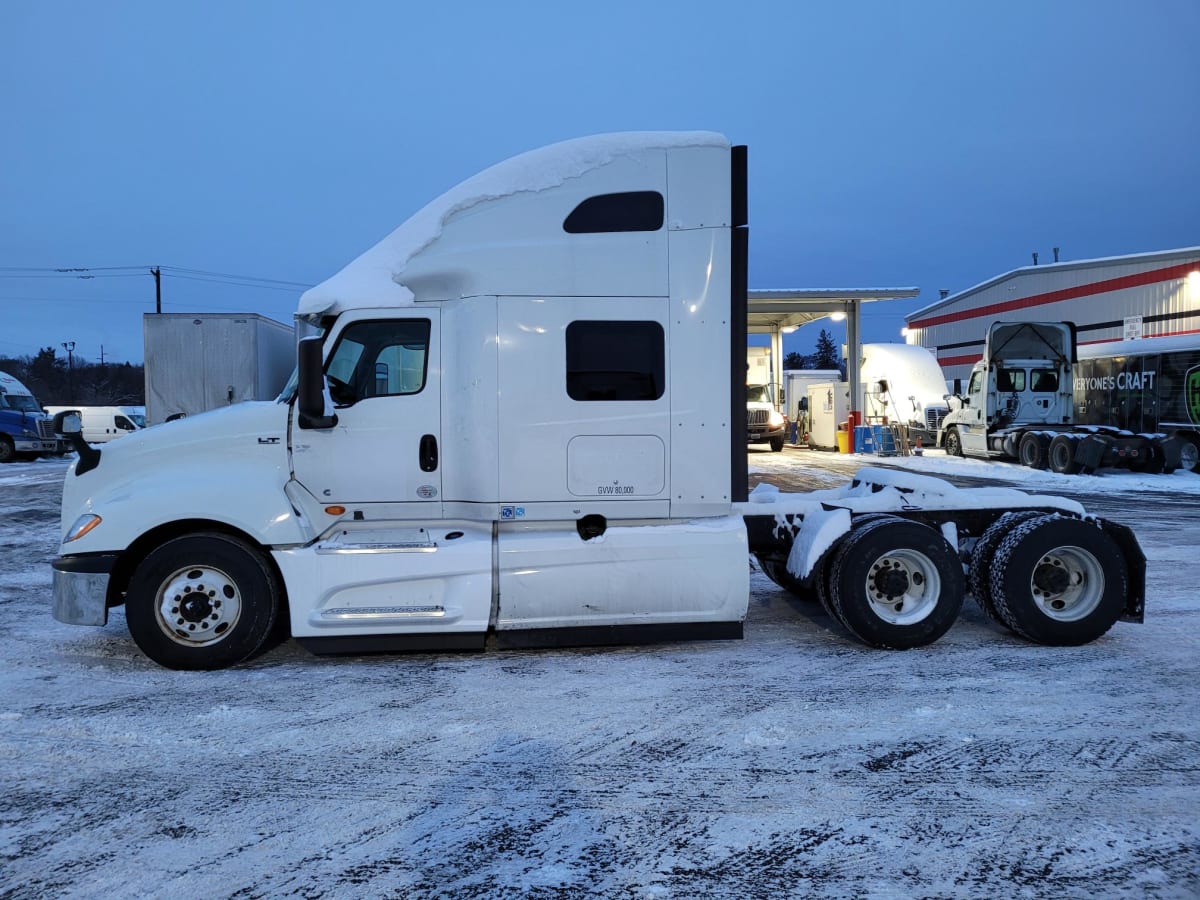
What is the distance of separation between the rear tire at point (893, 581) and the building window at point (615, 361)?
1.81 meters

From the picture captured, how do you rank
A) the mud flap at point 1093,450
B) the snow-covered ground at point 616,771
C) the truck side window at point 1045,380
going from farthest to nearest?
the truck side window at point 1045,380 → the mud flap at point 1093,450 → the snow-covered ground at point 616,771

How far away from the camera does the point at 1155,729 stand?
4.42 m

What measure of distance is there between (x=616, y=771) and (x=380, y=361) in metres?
3.20

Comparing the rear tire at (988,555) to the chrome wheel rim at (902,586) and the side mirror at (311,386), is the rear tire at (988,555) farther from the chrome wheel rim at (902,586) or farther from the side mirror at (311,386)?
the side mirror at (311,386)

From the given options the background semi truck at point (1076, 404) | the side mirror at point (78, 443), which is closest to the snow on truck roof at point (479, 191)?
the side mirror at point (78, 443)

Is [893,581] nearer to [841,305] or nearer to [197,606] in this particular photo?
[197,606]

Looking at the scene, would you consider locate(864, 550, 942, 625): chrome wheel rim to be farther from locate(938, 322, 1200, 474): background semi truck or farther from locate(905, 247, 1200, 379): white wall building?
locate(905, 247, 1200, 379): white wall building

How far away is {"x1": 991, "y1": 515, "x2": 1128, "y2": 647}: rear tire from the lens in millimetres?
5883

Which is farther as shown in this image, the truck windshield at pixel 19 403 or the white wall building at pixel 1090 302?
the white wall building at pixel 1090 302

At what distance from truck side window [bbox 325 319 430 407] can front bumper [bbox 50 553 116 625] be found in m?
1.91

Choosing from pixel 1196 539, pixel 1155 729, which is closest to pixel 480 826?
pixel 1155 729

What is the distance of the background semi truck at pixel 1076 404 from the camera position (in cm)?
1961

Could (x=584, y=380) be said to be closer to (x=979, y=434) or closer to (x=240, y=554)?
(x=240, y=554)

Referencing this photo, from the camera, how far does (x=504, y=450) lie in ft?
18.3
